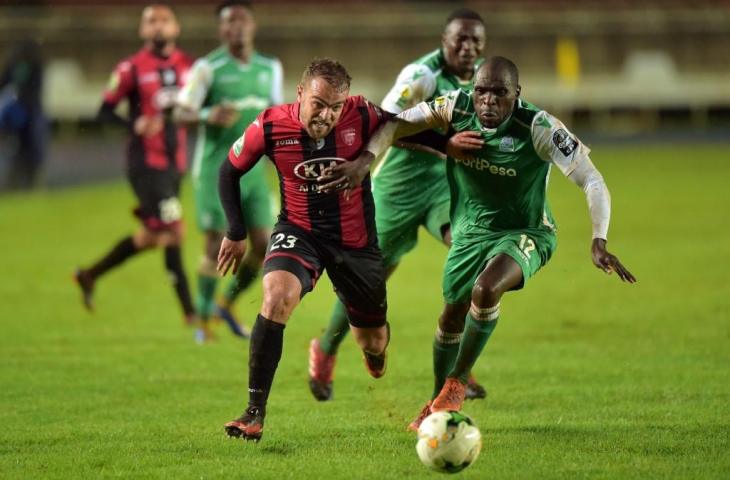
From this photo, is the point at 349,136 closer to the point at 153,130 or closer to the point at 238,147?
the point at 238,147

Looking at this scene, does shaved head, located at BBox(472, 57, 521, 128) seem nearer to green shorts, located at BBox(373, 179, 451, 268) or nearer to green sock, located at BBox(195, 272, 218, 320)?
green shorts, located at BBox(373, 179, 451, 268)

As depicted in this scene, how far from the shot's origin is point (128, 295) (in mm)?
14328

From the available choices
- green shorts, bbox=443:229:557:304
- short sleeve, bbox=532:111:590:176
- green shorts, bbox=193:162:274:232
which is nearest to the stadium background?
green shorts, bbox=443:229:557:304

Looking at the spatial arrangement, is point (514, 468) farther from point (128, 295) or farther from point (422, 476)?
point (128, 295)

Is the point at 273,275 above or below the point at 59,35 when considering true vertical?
above

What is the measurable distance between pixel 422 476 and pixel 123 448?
1773 mm

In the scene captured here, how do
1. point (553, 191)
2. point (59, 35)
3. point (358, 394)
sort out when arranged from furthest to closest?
1. point (59, 35)
2. point (553, 191)
3. point (358, 394)

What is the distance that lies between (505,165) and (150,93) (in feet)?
18.2

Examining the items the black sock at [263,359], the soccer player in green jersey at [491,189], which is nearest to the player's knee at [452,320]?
the soccer player in green jersey at [491,189]

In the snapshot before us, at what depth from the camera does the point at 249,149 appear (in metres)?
7.11

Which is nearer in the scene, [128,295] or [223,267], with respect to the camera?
[223,267]

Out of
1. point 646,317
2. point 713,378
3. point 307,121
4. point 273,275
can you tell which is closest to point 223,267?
point 273,275

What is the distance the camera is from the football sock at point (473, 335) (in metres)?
7.02

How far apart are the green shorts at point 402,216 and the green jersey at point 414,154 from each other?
0.06 feet
